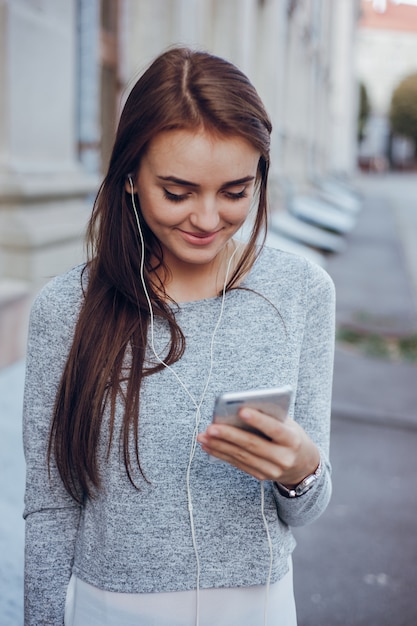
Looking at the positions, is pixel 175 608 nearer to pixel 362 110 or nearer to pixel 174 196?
pixel 174 196

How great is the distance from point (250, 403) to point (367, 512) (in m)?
2.90

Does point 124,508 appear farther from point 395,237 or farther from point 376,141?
point 376,141

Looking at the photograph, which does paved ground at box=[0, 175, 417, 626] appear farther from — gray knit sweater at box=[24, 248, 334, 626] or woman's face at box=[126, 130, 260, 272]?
woman's face at box=[126, 130, 260, 272]

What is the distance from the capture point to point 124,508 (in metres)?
1.49

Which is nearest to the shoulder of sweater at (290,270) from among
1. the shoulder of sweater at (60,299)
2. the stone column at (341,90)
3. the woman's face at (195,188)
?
the woman's face at (195,188)

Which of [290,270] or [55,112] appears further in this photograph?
[55,112]

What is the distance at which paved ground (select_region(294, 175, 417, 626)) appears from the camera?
3.13 metres

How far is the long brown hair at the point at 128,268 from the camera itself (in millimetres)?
1401

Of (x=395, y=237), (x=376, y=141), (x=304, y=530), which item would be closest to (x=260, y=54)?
(x=395, y=237)

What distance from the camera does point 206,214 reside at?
1.43 m

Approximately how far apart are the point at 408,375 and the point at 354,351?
2.84 feet

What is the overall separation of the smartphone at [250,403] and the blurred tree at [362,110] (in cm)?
A: 7267

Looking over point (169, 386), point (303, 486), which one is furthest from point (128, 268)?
point (303, 486)

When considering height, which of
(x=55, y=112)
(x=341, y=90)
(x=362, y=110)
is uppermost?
(x=55, y=112)
